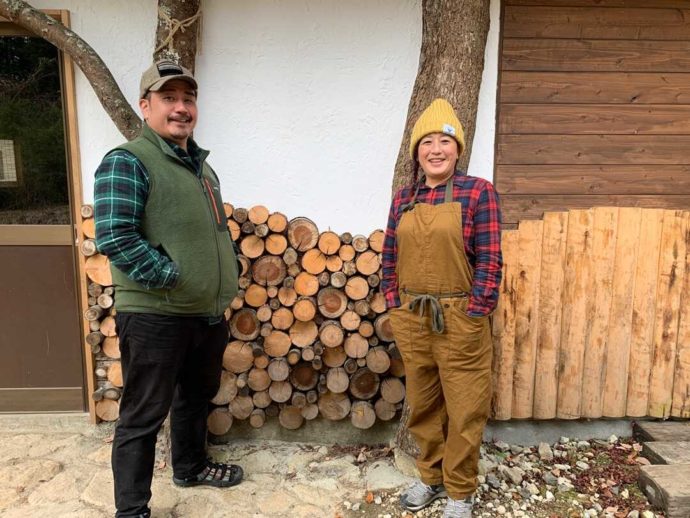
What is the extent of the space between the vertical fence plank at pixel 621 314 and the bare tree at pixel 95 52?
9.39 feet

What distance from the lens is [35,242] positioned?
3.46m

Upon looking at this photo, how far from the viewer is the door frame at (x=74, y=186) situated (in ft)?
10.5

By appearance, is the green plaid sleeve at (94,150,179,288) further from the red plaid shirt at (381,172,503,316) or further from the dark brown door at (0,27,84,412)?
the dark brown door at (0,27,84,412)

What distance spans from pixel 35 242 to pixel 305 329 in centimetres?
188

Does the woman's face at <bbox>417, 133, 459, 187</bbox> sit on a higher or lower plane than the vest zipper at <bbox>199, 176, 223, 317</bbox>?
higher

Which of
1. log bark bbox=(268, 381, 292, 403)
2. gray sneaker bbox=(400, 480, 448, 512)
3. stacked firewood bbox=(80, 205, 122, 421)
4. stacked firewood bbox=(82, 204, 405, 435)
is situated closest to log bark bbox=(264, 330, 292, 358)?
stacked firewood bbox=(82, 204, 405, 435)

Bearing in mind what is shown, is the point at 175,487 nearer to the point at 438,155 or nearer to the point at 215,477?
the point at 215,477


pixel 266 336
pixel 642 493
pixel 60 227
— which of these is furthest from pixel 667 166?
pixel 60 227

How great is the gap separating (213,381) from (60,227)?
156 cm

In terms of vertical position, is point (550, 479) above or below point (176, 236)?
below

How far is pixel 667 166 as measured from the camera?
338 cm

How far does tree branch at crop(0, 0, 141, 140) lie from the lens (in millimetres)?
2914

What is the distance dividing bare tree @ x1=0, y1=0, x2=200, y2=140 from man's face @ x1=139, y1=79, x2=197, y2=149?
2.04 ft

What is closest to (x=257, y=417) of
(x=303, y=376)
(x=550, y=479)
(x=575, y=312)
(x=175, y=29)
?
(x=303, y=376)
